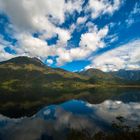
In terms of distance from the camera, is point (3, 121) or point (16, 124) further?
point (3, 121)

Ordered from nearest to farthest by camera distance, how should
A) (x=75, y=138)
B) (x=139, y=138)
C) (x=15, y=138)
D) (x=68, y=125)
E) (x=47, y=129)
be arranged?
(x=139, y=138)
(x=75, y=138)
(x=15, y=138)
(x=47, y=129)
(x=68, y=125)

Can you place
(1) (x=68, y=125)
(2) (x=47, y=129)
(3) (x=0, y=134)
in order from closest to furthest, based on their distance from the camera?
(3) (x=0, y=134)
(2) (x=47, y=129)
(1) (x=68, y=125)

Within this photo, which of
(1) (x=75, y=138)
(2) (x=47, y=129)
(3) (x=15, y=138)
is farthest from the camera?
(2) (x=47, y=129)

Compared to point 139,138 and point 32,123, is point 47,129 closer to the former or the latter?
point 32,123

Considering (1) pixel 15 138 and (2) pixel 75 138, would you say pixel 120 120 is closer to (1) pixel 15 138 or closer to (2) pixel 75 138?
(2) pixel 75 138

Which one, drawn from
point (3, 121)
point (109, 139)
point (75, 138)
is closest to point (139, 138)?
point (109, 139)

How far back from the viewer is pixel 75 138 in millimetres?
35906

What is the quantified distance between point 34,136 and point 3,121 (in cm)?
2448

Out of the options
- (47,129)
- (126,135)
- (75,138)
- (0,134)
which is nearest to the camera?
(126,135)

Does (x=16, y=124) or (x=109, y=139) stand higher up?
(x=16, y=124)

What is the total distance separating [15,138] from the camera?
4262cm

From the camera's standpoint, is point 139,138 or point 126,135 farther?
point 126,135

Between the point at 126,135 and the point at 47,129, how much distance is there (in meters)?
24.6

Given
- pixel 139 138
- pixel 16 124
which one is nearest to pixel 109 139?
pixel 139 138
